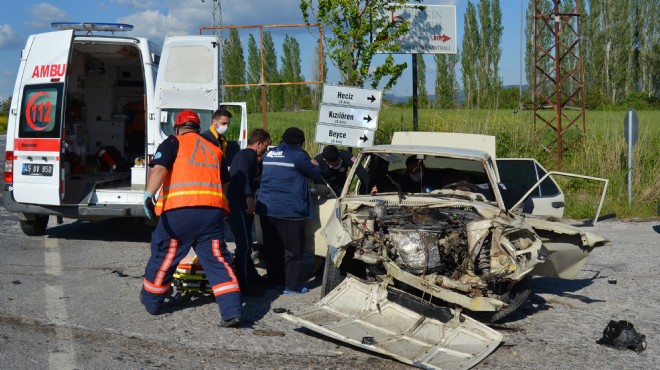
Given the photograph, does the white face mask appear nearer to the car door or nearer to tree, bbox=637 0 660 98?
the car door

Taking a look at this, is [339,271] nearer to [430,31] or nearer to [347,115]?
[347,115]

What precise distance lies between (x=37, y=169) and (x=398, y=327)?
635cm

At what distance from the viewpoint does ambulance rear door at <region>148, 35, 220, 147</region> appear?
10.3 meters

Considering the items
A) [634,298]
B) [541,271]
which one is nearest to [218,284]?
[541,271]

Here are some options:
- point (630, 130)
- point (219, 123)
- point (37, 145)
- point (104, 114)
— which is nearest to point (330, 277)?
point (219, 123)

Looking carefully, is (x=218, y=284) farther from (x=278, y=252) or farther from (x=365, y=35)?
(x=365, y=35)

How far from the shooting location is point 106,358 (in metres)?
5.64

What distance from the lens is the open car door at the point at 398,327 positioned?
577 centimetres

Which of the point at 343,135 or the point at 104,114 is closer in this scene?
the point at 343,135

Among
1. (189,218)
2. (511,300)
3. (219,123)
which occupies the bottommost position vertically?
(511,300)

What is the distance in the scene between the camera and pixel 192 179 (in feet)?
21.6

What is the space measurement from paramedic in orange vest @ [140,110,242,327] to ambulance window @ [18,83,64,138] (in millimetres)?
4336

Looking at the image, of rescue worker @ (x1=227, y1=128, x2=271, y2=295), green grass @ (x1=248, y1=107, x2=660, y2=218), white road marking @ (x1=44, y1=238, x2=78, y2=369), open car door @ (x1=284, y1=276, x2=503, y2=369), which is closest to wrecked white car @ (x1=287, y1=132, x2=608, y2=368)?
open car door @ (x1=284, y1=276, x2=503, y2=369)

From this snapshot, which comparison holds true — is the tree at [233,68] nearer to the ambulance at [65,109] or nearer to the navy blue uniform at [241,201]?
the ambulance at [65,109]
